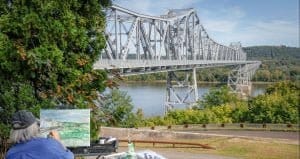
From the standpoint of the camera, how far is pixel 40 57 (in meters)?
8.32

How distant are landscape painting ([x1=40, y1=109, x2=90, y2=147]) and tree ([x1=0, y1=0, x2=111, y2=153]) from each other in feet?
2.56

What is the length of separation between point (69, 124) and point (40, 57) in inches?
47.3

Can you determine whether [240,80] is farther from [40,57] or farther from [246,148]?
[40,57]

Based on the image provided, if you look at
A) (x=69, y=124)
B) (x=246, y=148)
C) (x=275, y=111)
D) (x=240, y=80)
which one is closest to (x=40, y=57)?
(x=69, y=124)

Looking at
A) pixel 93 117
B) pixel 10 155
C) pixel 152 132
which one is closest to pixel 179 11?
pixel 152 132

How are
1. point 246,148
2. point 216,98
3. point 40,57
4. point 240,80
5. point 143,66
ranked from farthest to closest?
1. point 240,80
2. point 216,98
3. point 143,66
4. point 246,148
5. point 40,57

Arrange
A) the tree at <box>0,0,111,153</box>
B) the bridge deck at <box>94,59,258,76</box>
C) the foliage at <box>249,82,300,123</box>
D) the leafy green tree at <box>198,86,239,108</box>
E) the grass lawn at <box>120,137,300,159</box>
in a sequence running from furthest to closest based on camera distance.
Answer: the leafy green tree at <box>198,86,239,108</box>, the foliage at <box>249,82,300,123</box>, the bridge deck at <box>94,59,258,76</box>, the grass lawn at <box>120,137,300,159</box>, the tree at <box>0,0,111,153</box>

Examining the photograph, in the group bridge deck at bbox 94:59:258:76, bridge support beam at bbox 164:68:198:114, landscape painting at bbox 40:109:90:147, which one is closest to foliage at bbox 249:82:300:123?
bridge deck at bbox 94:59:258:76

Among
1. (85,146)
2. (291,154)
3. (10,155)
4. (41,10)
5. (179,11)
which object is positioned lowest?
(291,154)

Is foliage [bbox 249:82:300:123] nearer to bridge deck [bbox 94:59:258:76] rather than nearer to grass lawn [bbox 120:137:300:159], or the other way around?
bridge deck [bbox 94:59:258:76]

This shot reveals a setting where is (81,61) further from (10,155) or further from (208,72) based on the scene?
(208,72)

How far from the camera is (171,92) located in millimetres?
62062

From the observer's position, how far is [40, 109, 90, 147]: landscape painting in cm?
772

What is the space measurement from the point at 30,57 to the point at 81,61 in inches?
39.5
